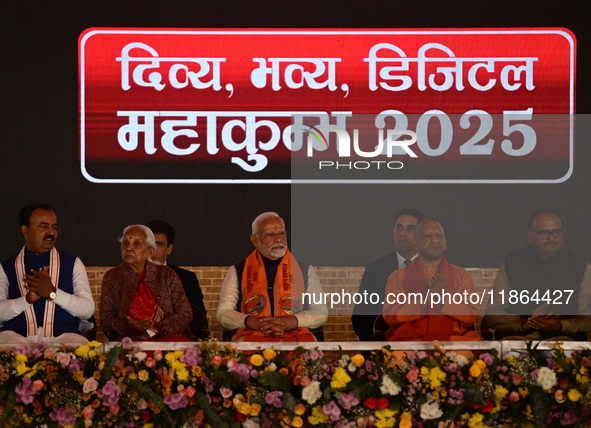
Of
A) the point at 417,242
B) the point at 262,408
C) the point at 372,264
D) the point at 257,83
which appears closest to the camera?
the point at 262,408

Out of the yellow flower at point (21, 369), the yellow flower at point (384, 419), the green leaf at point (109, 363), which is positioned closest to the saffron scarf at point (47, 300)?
the yellow flower at point (21, 369)

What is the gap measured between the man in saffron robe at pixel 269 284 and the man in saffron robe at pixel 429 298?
A: 0.44 meters

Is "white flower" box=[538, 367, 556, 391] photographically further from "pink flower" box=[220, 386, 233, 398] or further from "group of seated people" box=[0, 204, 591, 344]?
"pink flower" box=[220, 386, 233, 398]

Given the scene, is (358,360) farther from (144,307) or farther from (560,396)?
(144,307)

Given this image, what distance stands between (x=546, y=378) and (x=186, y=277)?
101 inches

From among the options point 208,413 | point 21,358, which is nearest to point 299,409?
point 208,413

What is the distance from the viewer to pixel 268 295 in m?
5.27

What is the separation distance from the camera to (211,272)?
633 cm

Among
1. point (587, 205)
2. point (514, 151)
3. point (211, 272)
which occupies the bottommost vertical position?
point (211, 272)

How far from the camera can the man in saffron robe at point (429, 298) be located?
4914 mm

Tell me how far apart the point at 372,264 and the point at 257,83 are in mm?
1546

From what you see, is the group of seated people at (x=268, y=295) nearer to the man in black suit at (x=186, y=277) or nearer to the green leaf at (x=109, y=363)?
the man in black suit at (x=186, y=277)
